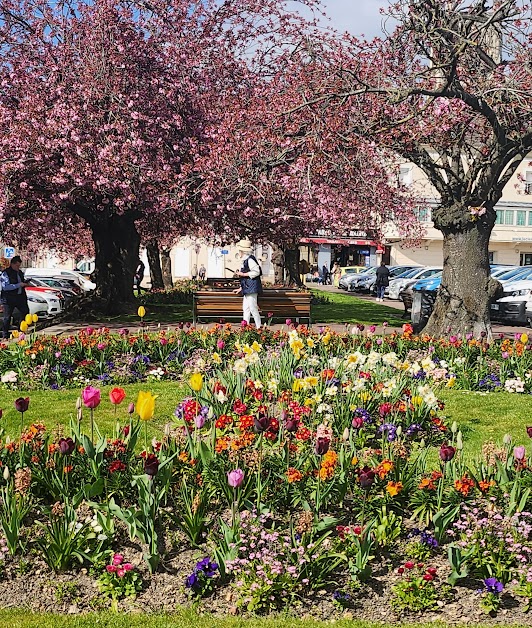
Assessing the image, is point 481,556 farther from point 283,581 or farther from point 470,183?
point 470,183

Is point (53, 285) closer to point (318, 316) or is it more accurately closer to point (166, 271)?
point (318, 316)

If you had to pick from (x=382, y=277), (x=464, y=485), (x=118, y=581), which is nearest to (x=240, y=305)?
(x=464, y=485)

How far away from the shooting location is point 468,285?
43.2ft

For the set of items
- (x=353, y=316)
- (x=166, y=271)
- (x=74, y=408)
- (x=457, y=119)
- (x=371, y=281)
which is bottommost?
(x=353, y=316)

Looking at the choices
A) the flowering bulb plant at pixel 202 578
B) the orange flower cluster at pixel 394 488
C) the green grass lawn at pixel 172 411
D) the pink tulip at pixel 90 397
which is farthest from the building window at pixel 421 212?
the flowering bulb plant at pixel 202 578

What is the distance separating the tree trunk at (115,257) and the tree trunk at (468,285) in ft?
35.2

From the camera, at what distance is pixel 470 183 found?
13.3 meters

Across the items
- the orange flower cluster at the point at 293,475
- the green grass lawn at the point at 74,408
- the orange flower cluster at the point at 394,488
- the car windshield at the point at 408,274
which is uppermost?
the car windshield at the point at 408,274

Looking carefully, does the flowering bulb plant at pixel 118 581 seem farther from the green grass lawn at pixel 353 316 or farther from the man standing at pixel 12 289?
the green grass lawn at pixel 353 316

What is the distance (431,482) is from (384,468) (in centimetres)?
29

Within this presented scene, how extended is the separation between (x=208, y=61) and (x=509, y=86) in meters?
10.9

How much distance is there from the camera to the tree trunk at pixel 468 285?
13.1 meters

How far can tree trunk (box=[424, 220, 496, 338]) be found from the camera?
517 inches

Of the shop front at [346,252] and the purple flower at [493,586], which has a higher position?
the shop front at [346,252]
